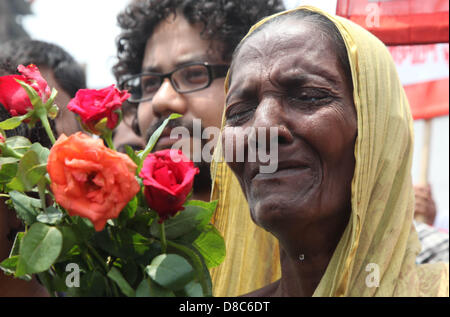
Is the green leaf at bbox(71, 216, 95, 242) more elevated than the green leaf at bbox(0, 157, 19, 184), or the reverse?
the green leaf at bbox(0, 157, 19, 184)

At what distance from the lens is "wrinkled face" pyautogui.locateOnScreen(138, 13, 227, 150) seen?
2654mm

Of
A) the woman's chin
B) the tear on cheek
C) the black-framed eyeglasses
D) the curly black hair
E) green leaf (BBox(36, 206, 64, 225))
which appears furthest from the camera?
the curly black hair

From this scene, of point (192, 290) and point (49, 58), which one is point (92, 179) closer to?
point (192, 290)

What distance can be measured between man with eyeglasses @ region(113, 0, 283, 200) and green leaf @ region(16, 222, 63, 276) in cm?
117

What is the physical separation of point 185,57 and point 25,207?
5.32 ft

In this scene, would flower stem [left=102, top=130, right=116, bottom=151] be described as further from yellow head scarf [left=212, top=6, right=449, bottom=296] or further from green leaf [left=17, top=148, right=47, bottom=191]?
yellow head scarf [left=212, top=6, right=449, bottom=296]

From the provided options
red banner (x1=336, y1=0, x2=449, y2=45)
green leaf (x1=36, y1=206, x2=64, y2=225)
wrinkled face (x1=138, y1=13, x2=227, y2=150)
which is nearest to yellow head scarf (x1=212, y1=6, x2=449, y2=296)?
wrinkled face (x1=138, y1=13, x2=227, y2=150)

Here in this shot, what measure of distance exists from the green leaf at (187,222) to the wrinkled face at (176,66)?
0.93 m

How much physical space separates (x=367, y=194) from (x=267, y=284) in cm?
65

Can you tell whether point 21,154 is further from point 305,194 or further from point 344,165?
point 344,165

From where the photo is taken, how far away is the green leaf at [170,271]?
131cm

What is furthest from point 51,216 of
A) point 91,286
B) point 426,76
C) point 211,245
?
point 426,76

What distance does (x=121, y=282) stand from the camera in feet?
4.33
